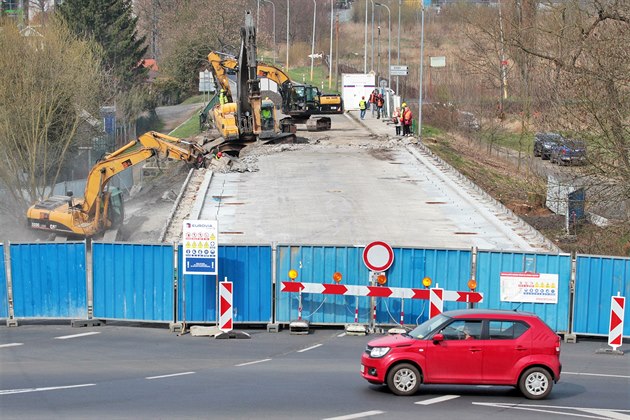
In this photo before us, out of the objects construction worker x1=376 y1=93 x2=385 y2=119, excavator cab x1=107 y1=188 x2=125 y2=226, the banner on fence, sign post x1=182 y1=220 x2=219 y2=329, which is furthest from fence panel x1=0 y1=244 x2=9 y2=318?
construction worker x1=376 y1=93 x2=385 y2=119

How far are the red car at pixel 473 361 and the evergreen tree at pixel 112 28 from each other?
6871 cm

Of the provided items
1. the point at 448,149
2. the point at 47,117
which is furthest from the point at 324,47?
the point at 47,117

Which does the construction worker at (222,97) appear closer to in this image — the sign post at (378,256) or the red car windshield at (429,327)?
the sign post at (378,256)

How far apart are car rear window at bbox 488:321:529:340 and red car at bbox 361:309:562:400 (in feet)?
0.05

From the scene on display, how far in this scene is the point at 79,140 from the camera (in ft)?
168

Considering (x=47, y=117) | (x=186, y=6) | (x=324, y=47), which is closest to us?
(x=47, y=117)

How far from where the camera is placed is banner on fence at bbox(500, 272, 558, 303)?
69.6ft

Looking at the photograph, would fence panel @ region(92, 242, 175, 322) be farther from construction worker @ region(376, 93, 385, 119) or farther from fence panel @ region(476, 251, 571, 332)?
construction worker @ region(376, 93, 385, 119)

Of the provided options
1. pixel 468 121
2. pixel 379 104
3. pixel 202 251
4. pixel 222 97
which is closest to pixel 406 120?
pixel 468 121

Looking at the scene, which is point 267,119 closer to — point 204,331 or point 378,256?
point 378,256

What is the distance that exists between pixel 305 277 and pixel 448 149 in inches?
1260

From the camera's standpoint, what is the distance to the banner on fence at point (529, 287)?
21203mm

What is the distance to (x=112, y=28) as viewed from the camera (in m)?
86.1

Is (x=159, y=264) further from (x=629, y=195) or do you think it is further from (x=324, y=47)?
(x=324, y=47)
